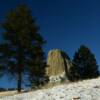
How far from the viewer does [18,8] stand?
136 feet

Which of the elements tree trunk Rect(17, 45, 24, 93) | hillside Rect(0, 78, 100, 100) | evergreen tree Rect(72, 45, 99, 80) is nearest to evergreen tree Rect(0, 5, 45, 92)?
tree trunk Rect(17, 45, 24, 93)

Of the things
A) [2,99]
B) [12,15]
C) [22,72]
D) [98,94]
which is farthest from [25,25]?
[98,94]

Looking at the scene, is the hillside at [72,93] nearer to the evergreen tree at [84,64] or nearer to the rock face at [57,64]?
→ the evergreen tree at [84,64]

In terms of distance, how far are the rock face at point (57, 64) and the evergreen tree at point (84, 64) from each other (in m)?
4.84

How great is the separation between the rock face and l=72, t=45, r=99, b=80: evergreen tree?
15.9ft

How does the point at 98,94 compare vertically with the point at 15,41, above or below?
below

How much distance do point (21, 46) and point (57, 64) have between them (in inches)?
987

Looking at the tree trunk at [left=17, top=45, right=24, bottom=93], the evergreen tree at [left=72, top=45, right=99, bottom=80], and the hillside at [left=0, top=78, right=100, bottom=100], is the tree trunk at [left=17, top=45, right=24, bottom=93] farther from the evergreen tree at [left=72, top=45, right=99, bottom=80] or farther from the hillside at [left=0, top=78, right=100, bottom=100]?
the hillside at [left=0, top=78, right=100, bottom=100]

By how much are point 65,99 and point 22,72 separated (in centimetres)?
2386

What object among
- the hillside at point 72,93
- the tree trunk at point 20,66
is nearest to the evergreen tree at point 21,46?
the tree trunk at point 20,66

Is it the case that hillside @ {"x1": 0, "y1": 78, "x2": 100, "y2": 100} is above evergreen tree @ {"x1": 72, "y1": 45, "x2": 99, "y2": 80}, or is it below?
below

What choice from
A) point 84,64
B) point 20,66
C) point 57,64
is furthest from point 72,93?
point 57,64

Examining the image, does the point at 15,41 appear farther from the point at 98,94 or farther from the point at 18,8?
the point at 98,94

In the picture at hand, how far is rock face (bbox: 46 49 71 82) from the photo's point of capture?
201 ft
